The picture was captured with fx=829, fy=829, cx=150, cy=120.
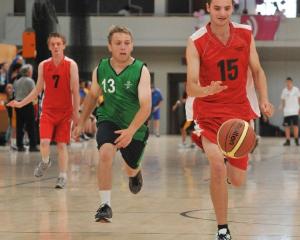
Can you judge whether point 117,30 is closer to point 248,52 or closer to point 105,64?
point 105,64

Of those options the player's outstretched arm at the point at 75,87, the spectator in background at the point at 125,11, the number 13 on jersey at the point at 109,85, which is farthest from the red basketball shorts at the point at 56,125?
the spectator in background at the point at 125,11

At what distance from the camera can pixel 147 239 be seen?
267 inches

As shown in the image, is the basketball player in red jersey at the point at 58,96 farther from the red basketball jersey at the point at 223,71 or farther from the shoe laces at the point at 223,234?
the shoe laces at the point at 223,234

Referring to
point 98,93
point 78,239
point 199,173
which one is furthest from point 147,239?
point 199,173

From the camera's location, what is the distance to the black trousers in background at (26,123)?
68.8 feet

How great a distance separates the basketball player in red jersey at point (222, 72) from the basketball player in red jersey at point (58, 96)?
4.43 m

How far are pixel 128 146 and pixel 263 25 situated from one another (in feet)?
106

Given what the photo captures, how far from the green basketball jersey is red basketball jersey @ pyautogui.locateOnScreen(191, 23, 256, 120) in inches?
41.2

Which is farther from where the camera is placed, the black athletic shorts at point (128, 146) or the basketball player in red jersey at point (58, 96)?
the basketball player in red jersey at point (58, 96)

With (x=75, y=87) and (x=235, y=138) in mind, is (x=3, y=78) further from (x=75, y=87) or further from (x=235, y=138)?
(x=235, y=138)

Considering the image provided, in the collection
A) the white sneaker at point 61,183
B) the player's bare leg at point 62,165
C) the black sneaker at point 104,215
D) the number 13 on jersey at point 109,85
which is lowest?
the white sneaker at point 61,183

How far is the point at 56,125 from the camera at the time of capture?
1163 cm

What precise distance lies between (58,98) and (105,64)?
358cm

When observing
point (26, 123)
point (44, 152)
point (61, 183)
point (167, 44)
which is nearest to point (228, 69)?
point (61, 183)
